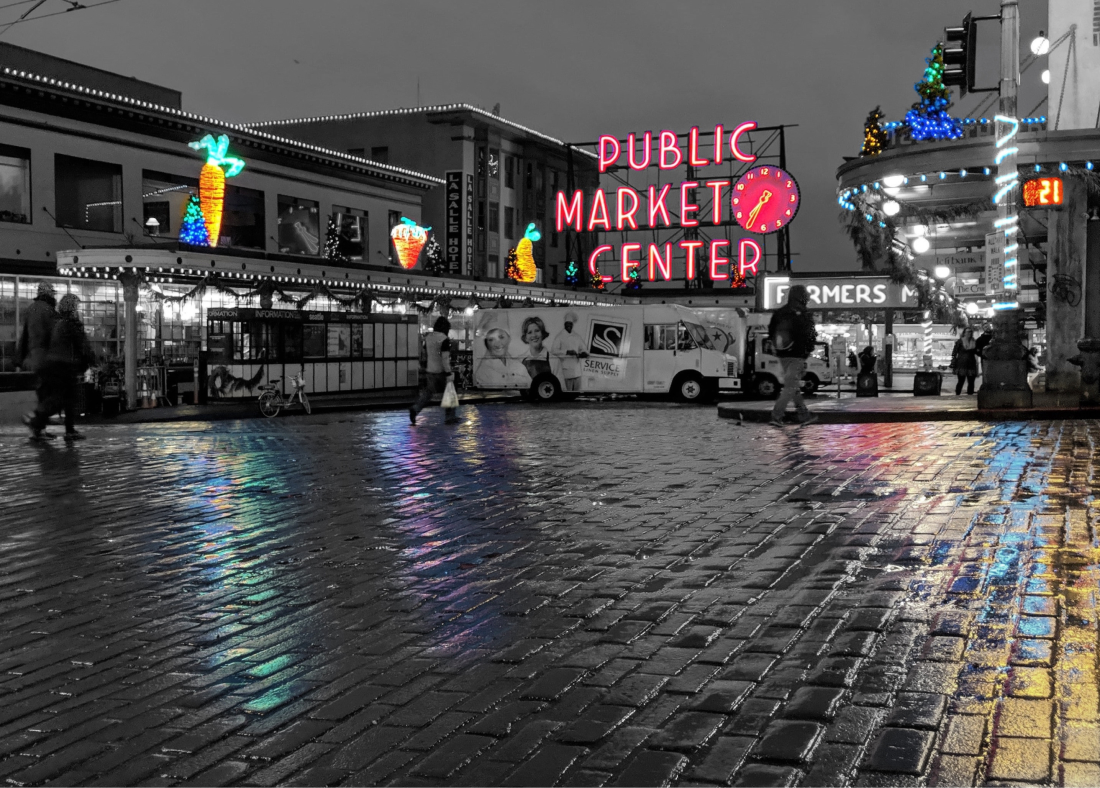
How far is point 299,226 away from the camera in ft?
122

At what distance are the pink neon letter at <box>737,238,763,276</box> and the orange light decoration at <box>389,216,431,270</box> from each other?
19.2m

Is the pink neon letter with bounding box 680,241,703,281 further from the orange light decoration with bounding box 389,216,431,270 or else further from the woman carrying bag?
the woman carrying bag

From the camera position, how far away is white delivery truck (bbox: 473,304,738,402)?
30328 mm

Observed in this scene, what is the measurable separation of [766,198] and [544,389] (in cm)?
2346

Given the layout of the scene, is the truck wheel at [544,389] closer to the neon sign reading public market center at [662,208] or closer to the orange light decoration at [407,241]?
the orange light decoration at [407,241]

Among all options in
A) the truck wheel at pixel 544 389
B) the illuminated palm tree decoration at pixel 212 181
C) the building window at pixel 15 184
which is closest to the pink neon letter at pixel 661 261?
the truck wheel at pixel 544 389

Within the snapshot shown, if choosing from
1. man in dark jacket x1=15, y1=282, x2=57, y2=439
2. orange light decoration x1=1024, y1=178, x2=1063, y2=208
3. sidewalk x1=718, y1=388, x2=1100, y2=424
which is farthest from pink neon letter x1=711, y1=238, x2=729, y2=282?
man in dark jacket x1=15, y1=282, x2=57, y2=439

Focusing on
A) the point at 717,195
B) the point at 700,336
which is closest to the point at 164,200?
the point at 700,336

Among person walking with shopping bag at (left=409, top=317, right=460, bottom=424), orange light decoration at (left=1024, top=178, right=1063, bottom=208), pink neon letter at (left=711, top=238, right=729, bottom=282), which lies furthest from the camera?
pink neon letter at (left=711, top=238, right=729, bottom=282)

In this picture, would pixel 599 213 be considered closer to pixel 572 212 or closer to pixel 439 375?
pixel 572 212

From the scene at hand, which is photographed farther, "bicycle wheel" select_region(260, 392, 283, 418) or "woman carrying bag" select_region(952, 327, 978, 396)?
"woman carrying bag" select_region(952, 327, 978, 396)

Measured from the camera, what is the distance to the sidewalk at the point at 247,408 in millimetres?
22781

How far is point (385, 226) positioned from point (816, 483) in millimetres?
33438

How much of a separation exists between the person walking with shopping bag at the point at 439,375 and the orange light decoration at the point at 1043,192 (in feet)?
36.3
